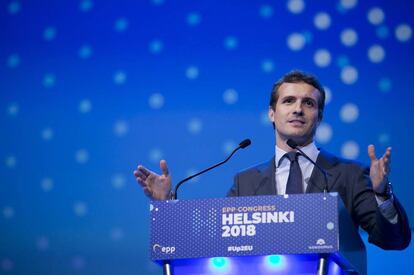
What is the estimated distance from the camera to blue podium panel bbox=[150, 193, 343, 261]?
89.0 inches

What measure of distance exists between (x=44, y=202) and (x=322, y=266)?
2056mm

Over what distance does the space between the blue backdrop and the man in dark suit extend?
0.33m

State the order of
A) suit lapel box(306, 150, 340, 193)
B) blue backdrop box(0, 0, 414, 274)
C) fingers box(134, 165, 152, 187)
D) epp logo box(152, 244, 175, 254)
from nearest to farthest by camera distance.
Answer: epp logo box(152, 244, 175, 254)
fingers box(134, 165, 152, 187)
suit lapel box(306, 150, 340, 193)
blue backdrop box(0, 0, 414, 274)

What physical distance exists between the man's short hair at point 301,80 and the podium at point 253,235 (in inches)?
44.2

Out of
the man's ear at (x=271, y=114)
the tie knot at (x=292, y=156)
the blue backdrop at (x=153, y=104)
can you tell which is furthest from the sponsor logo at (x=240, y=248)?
the blue backdrop at (x=153, y=104)

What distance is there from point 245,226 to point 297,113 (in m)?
1.14

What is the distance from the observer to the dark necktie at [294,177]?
3137mm

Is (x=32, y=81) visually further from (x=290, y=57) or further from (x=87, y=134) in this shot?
(x=290, y=57)

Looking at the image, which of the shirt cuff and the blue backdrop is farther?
Result: the blue backdrop

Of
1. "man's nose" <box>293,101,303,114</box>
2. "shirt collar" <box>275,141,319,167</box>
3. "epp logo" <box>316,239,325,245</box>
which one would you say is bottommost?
"epp logo" <box>316,239,325,245</box>

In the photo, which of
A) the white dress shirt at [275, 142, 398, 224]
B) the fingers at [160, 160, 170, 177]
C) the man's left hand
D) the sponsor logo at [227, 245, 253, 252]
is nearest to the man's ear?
the white dress shirt at [275, 142, 398, 224]

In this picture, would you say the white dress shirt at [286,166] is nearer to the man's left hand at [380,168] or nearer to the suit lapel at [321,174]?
the suit lapel at [321,174]

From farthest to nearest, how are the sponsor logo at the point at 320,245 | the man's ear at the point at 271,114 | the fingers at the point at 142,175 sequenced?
the man's ear at the point at 271,114 < the fingers at the point at 142,175 < the sponsor logo at the point at 320,245

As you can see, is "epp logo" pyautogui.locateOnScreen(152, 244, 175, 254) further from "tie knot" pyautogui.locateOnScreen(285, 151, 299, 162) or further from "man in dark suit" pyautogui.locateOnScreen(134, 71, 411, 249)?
"tie knot" pyautogui.locateOnScreen(285, 151, 299, 162)
